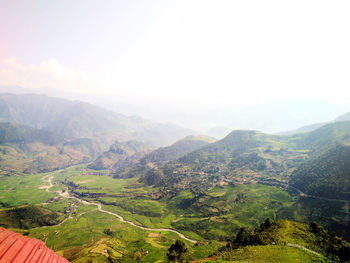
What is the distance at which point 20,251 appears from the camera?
111 feet

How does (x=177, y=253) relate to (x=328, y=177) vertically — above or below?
below

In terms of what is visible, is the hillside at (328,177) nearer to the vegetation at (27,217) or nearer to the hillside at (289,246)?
the hillside at (289,246)

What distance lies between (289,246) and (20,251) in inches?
2969

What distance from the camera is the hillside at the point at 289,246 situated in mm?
58513

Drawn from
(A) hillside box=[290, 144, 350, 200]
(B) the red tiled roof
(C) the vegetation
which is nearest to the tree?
(B) the red tiled roof

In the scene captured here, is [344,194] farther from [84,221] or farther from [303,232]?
[84,221]

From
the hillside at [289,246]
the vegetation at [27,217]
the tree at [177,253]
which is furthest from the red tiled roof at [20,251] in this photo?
the vegetation at [27,217]

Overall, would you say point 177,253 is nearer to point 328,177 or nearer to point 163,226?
point 163,226

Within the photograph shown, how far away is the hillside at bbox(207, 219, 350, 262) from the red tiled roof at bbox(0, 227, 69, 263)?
5041 centimetres

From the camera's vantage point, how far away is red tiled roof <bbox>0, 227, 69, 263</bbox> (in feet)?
106

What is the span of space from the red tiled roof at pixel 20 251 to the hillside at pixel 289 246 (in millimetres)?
50408

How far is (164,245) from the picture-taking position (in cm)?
12331

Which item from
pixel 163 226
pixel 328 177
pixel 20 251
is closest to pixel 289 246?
pixel 20 251

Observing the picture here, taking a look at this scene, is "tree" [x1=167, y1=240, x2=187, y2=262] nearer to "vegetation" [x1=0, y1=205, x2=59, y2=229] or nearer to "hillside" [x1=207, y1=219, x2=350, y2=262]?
"hillside" [x1=207, y1=219, x2=350, y2=262]
